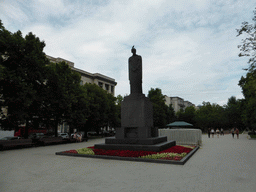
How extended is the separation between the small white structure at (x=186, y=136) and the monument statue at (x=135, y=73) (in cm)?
870

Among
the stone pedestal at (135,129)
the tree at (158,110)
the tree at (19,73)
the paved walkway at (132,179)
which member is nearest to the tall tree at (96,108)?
the tree at (19,73)

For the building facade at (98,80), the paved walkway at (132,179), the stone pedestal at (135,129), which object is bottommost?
the paved walkway at (132,179)

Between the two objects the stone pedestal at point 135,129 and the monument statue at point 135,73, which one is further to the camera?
the monument statue at point 135,73

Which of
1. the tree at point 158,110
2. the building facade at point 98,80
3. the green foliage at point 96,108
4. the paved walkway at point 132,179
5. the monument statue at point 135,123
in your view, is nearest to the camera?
the paved walkway at point 132,179

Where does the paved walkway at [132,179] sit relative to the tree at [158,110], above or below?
below

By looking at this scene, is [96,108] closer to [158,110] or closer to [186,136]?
[186,136]

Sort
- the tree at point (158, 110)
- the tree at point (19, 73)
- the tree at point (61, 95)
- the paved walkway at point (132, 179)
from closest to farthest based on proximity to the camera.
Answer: the paved walkway at point (132, 179), the tree at point (19, 73), the tree at point (61, 95), the tree at point (158, 110)

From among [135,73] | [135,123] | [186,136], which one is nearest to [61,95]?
[135,73]

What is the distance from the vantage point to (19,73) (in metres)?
18.8

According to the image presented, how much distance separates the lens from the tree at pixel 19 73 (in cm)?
1750

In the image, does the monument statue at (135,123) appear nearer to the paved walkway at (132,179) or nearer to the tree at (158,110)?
the paved walkway at (132,179)

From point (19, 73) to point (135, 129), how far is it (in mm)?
13301

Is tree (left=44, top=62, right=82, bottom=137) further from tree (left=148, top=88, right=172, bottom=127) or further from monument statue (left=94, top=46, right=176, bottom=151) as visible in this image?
tree (left=148, top=88, right=172, bottom=127)

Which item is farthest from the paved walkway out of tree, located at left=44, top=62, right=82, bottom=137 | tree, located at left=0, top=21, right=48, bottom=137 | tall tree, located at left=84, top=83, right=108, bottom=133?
tall tree, located at left=84, top=83, right=108, bottom=133
